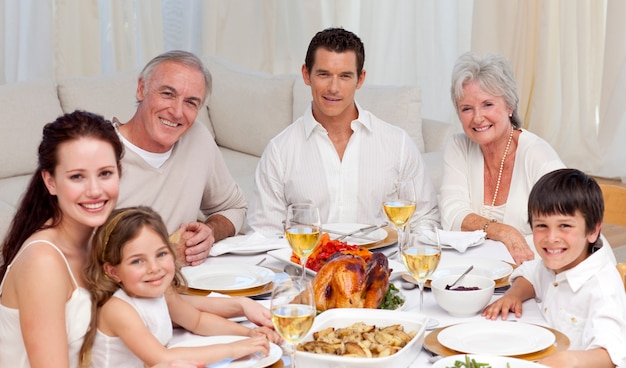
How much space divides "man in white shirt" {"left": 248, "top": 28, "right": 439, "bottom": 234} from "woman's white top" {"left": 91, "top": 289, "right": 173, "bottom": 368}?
4.00ft

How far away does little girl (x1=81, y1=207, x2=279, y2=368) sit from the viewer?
167 centimetres

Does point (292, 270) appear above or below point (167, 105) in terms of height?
below

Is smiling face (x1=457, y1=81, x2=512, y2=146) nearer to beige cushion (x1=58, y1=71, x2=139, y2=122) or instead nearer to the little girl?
the little girl

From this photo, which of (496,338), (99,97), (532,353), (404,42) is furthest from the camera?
(404,42)

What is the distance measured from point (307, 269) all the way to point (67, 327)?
618mm

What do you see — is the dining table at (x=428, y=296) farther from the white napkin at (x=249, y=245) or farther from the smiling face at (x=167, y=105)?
the smiling face at (x=167, y=105)

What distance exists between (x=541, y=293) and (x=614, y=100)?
4.08 metres

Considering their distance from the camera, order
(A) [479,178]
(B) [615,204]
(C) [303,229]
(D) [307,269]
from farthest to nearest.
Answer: (A) [479,178] → (B) [615,204] → (D) [307,269] → (C) [303,229]

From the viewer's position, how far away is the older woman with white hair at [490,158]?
285 centimetres

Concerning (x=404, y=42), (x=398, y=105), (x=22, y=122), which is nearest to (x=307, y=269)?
(x=398, y=105)

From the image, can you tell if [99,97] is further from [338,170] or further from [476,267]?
[476,267]

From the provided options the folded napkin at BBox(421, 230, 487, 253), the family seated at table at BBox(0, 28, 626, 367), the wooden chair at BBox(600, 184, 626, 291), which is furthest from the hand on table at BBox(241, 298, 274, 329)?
the wooden chair at BBox(600, 184, 626, 291)

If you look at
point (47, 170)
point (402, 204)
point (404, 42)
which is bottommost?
point (402, 204)

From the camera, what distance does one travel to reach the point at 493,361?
1.56m
